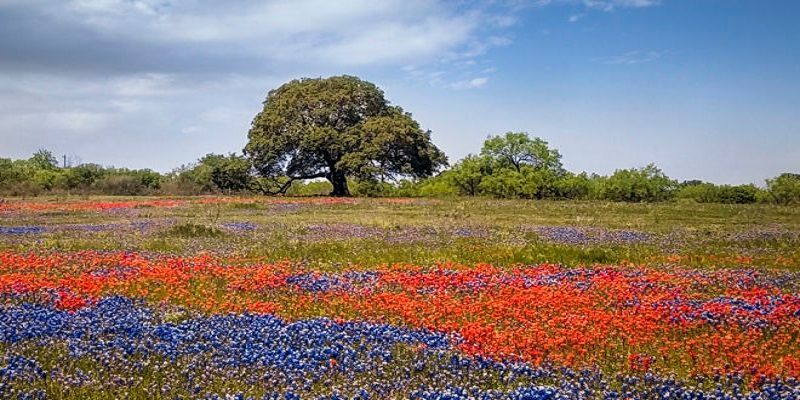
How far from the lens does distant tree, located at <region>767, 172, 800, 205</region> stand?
53250 mm

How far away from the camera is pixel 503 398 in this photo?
20.1ft

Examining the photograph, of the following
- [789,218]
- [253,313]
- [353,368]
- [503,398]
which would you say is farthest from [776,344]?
[789,218]

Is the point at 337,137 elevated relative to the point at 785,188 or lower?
elevated

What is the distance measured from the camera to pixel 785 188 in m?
55.6

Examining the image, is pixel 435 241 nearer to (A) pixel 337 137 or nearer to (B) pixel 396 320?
(B) pixel 396 320

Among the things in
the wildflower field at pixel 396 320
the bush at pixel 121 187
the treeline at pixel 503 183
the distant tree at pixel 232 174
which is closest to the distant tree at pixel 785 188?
the treeline at pixel 503 183

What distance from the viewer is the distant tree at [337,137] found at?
57.3 meters

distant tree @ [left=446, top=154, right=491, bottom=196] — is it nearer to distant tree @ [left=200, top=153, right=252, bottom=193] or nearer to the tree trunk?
the tree trunk

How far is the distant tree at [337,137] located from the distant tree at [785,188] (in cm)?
2854

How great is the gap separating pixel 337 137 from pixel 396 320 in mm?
50414

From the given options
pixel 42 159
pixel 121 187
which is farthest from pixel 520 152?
pixel 42 159

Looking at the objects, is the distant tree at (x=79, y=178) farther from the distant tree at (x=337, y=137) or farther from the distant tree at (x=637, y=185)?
the distant tree at (x=637, y=185)

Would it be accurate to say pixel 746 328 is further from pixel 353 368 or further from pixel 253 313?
pixel 253 313

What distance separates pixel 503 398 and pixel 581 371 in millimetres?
1391
